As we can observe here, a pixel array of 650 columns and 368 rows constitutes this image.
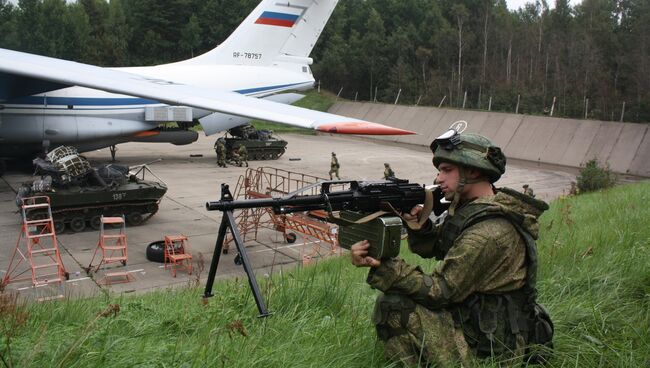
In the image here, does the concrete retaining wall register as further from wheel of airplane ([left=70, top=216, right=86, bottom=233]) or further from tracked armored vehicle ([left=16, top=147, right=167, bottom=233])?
wheel of airplane ([left=70, top=216, right=86, bottom=233])

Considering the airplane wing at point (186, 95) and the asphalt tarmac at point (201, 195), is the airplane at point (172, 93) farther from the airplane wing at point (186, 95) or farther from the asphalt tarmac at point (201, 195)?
the asphalt tarmac at point (201, 195)

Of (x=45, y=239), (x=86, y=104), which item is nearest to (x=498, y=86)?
(x=86, y=104)

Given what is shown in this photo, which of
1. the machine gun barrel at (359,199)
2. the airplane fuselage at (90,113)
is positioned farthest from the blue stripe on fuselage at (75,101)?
the machine gun barrel at (359,199)

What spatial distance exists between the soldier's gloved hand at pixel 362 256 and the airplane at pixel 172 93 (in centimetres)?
652

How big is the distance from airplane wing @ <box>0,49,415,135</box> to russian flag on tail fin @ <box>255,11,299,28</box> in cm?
1021

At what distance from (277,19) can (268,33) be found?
0.69 m

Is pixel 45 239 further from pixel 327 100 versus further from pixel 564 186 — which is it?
pixel 327 100

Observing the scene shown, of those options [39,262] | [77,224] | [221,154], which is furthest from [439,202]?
[221,154]

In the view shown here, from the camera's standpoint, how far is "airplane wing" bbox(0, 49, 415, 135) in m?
10.2

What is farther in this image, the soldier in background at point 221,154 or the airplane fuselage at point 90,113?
the soldier in background at point 221,154

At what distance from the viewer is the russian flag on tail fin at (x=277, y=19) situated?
24.3m

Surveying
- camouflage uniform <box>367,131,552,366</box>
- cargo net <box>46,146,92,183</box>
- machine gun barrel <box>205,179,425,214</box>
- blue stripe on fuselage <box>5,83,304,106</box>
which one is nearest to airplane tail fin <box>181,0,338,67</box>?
blue stripe on fuselage <box>5,83,304,106</box>

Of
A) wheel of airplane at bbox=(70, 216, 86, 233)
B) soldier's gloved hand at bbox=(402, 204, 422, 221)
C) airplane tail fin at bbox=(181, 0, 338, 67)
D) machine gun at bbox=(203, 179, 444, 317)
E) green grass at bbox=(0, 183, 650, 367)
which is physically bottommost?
wheel of airplane at bbox=(70, 216, 86, 233)

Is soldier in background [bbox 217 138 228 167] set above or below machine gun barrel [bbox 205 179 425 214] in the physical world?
below
